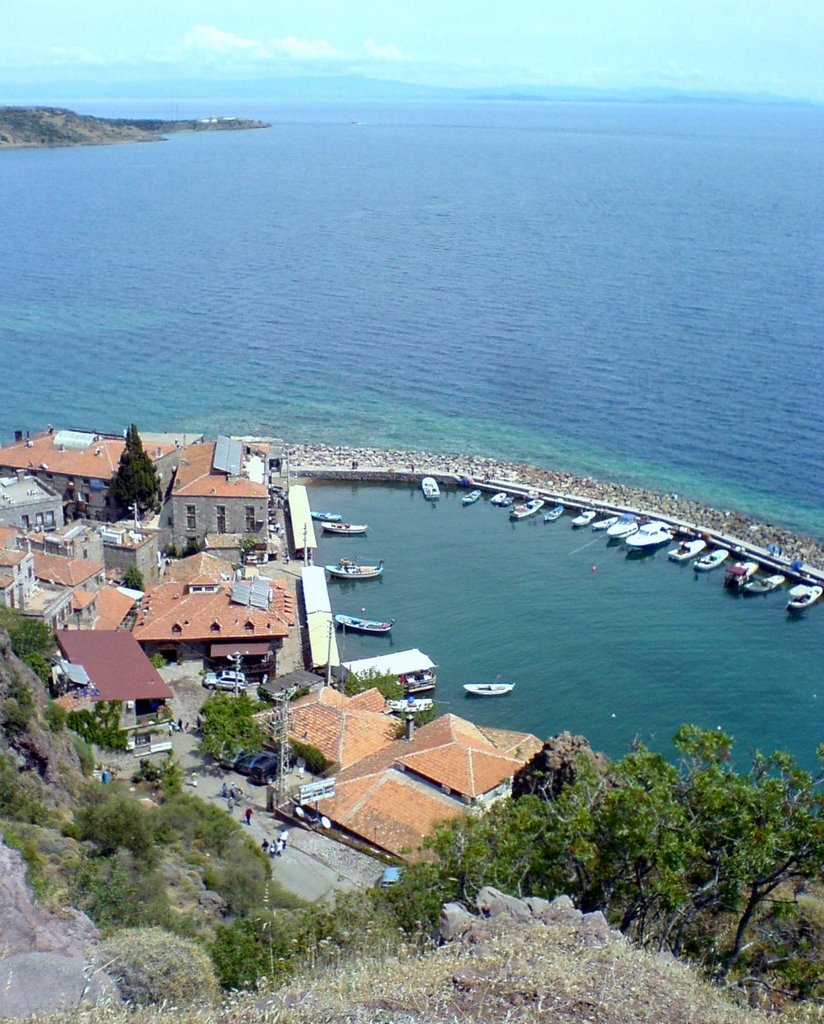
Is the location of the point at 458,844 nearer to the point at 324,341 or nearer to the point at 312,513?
the point at 312,513

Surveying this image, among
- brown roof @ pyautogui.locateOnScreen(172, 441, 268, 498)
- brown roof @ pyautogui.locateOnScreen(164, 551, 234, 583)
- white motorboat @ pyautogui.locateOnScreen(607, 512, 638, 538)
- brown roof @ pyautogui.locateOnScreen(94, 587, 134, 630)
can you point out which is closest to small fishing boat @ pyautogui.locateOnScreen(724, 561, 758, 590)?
white motorboat @ pyautogui.locateOnScreen(607, 512, 638, 538)

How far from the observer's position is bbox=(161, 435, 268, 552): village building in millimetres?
48562

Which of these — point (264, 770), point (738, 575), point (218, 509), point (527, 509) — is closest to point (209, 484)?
point (218, 509)

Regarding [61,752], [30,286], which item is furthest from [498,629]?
[30,286]

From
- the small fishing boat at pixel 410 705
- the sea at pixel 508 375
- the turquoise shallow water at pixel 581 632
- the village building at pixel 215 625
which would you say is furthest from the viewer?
the sea at pixel 508 375

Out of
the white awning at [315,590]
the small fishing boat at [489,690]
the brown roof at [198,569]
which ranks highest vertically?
the brown roof at [198,569]

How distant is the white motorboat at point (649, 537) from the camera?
52844mm

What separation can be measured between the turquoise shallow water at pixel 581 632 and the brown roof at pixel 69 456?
10.8m

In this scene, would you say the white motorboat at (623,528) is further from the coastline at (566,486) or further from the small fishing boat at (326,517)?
the small fishing boat at (326,517)

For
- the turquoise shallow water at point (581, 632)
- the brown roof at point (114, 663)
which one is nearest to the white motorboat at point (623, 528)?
the turquoise shallow water at point (581, 632)

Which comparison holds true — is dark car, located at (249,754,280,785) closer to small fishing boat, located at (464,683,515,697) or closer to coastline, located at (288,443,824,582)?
small fishing boat, located at (464,683,515,697)

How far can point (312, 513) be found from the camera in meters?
55.4

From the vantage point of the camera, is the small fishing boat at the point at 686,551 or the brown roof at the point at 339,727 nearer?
the brown roof at the point at 339,727

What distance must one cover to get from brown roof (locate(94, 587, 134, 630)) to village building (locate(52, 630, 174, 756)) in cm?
326
